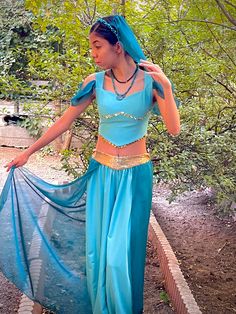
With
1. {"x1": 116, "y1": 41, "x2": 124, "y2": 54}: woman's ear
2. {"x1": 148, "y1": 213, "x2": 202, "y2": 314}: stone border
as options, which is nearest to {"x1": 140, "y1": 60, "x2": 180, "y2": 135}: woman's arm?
{"x1": 116, "y1": 41, "x2": 124, "y2": 54}: woman's ear

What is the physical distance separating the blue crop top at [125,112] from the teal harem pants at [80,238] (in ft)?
0.56

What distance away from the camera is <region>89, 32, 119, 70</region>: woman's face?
2.29 meters

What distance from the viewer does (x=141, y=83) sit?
238 centimetres

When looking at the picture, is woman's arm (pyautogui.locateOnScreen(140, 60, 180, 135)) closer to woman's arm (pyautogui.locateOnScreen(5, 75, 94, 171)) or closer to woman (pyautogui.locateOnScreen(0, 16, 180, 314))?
woman (pyautogui.locateOnScreen(0, 16, 180, 314))

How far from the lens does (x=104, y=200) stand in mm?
2508

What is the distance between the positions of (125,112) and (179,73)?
1723 millimetres

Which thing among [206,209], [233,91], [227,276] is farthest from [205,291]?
[206,209]

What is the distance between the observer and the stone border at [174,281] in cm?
280

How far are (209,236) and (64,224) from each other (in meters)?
2.76

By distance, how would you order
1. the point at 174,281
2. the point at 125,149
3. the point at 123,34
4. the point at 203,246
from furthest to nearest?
the point at 203,246 < the point at 174,281 < the point at 125,149 < the point at 123,34

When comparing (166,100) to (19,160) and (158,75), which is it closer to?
(158,75)

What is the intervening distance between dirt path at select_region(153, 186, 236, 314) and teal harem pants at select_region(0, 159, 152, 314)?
3.37 ft

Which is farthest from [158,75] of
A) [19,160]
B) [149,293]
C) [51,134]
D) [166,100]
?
[149,293]

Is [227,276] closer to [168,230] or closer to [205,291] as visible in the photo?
[205,291]
